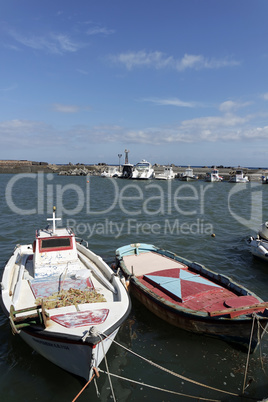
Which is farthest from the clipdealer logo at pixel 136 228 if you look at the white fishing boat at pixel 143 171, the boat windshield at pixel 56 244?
the white fishing boat at pixel 143 171

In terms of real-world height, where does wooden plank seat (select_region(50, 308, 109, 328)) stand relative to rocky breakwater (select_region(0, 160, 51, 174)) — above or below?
below

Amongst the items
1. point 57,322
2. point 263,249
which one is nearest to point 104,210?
point 263,249

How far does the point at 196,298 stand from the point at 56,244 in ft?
20.0

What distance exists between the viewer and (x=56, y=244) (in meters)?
12.1

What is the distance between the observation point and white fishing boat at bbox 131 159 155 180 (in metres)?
82.2

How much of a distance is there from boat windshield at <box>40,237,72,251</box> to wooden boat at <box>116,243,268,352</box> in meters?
2.96

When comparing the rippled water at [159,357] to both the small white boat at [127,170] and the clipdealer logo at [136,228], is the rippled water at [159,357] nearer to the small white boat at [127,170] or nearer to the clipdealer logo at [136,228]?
the clipdealer logo at [136,228]

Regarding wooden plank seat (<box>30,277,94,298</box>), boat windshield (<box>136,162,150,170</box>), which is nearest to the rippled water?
wooden plank seat (<box>30,277,94,298</box>)

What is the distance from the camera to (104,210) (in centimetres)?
3469

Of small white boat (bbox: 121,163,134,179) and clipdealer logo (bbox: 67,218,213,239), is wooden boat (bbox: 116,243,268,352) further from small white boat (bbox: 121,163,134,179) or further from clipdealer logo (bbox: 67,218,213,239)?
small white boat (bbox: 121,163,134,179)

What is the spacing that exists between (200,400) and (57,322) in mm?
4424

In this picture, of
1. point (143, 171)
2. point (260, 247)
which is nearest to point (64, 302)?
point (260, 247)

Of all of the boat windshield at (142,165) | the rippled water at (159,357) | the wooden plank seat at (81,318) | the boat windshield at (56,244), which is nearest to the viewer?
the rippled water at (159,357)

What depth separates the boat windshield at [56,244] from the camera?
1191cm
